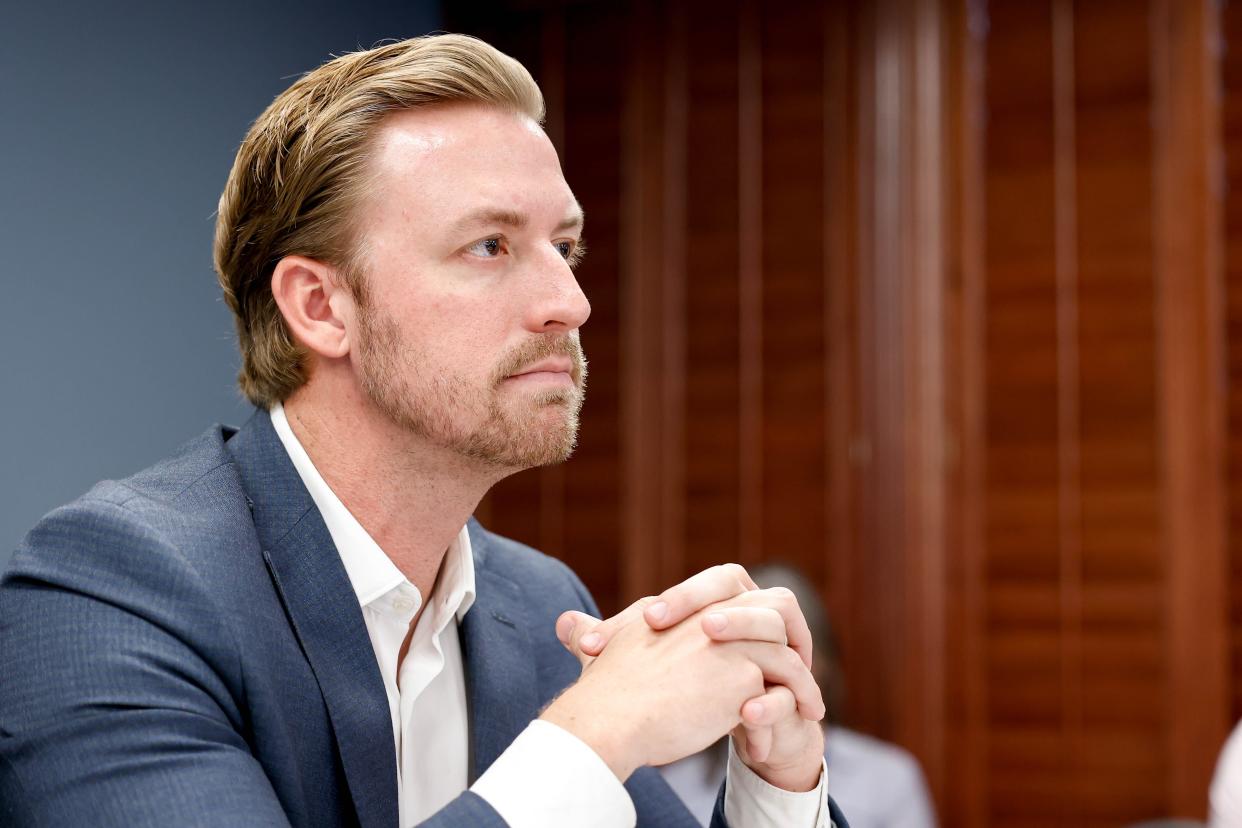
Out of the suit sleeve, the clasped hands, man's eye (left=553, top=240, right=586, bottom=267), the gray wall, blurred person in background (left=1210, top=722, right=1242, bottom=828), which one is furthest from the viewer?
the gray wall

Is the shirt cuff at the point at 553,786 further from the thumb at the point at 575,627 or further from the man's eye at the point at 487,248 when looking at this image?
the man's eye at the point at 487,248

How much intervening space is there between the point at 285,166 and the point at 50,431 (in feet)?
3.80

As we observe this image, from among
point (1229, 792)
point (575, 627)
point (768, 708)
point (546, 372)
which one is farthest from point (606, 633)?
point (1229, 792)

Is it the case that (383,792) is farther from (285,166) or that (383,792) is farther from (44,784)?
(285,166)

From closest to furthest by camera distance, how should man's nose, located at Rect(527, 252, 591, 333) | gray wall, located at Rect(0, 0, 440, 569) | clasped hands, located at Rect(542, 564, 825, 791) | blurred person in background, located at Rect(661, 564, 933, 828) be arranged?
clasped hands, located at Rect(542, 564, 825, 791), man's nose, located at Rect(527, 252, 591, 333), gray wall, located at Rect(0, 0, 440, 569), blurred person in background, located at Rect(661, 564, 933, 828)

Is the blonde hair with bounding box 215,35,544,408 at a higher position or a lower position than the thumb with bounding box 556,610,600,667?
higher

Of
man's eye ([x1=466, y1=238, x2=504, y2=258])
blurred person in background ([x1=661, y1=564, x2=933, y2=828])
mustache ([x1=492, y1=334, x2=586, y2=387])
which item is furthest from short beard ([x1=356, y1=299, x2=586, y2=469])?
blurred person in background ([x1=661, y1=564, x2=933, y2=828])

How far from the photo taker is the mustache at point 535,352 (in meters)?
1.25

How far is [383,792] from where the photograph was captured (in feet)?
3.75

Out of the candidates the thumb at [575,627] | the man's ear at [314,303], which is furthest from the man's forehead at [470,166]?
the thumb at [575,627]

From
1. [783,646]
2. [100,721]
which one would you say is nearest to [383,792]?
[100,721]

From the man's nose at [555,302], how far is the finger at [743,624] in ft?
1.08

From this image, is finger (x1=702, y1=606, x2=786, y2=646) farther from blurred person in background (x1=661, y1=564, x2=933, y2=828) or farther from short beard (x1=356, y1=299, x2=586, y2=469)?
blurred person in background (x1=661, y1=564, x2=933, y2=828)

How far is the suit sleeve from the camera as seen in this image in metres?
0.95
